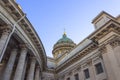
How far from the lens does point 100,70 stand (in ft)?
61.0

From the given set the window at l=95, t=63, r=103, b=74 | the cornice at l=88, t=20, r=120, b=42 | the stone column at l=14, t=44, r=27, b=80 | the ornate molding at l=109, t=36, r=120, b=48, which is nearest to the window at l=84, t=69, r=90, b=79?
the window at l=95, t=63, r=103, b=74

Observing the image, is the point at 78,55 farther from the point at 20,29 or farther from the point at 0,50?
the point at 0,50

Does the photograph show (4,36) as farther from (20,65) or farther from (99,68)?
(99,68)

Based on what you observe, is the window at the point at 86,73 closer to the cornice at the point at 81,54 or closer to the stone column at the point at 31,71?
the cornice at the point at 81,54

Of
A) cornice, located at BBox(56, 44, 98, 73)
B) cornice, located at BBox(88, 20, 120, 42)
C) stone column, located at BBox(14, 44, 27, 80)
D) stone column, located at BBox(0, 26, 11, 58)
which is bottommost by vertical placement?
stone column, located at BBox(14, 44, 27, 80)

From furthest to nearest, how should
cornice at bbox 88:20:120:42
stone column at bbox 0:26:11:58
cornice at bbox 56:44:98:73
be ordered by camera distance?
cornice at bbox 56:44:98:73 → cornice at bbox 88:20:120:42 → stone column at bbox 0:26:11:58

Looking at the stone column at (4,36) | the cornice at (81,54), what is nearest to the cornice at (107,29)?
the cornice at (81,54)

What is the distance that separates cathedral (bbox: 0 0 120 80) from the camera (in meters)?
13.1

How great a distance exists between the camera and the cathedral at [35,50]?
1310 cm

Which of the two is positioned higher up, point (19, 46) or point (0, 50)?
point (19, 46)

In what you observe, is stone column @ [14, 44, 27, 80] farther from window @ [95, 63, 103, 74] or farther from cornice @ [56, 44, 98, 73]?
window @ [95, 63, 103, 74]

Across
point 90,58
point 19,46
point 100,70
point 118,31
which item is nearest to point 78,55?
point 90,58

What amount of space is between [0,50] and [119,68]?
12.4 metres

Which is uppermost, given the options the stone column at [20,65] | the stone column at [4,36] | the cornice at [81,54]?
the cornice at [81,54]
